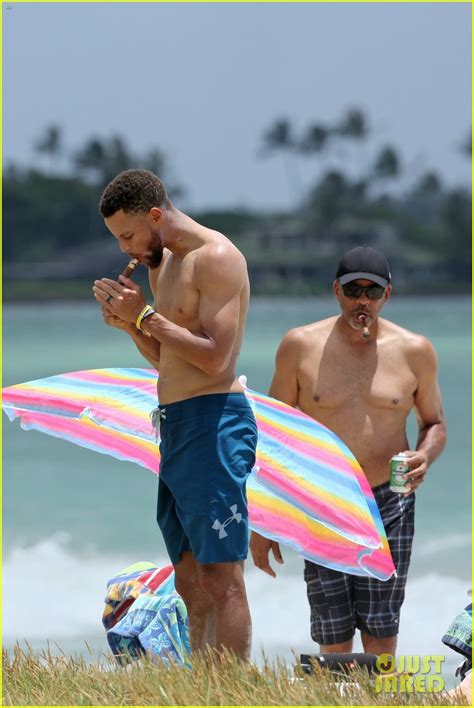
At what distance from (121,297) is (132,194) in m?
0.30

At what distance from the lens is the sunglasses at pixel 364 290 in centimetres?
455

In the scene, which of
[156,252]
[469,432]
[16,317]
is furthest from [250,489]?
[16,317]

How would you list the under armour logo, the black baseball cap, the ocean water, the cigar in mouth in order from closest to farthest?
the under armour logo, the black baseball cap, the cigar in mouth, the ocean water

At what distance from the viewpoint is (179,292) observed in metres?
3.80

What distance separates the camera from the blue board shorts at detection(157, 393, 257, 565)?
12.0ft

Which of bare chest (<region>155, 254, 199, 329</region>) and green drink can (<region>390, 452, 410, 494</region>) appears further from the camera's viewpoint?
green drink can (<region>390, 452, 410, 494</region>)

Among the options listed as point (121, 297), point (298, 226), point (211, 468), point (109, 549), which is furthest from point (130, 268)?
point (298, 226)

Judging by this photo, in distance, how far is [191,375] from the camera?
378 cm

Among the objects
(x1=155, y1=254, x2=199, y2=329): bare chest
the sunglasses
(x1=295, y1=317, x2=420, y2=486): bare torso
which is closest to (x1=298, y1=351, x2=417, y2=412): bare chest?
(x1=295, y1=317, x2=420, y2=486): bare torso

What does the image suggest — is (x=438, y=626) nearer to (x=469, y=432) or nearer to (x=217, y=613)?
(x=217, y=613)

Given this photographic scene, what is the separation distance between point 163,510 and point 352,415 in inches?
41.9

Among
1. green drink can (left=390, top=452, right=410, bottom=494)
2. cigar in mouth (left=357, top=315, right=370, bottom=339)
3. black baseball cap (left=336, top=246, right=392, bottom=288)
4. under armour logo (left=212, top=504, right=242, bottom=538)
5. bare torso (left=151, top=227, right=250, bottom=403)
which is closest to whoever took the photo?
under armour logo (left=212, top=504, right=242, bottom=538)

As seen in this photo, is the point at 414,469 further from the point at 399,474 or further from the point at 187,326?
the point at 187,326

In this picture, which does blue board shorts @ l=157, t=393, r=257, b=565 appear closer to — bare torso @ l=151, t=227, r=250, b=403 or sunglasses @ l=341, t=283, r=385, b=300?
bare torso @ l=151, t=227, r=250, b=403
